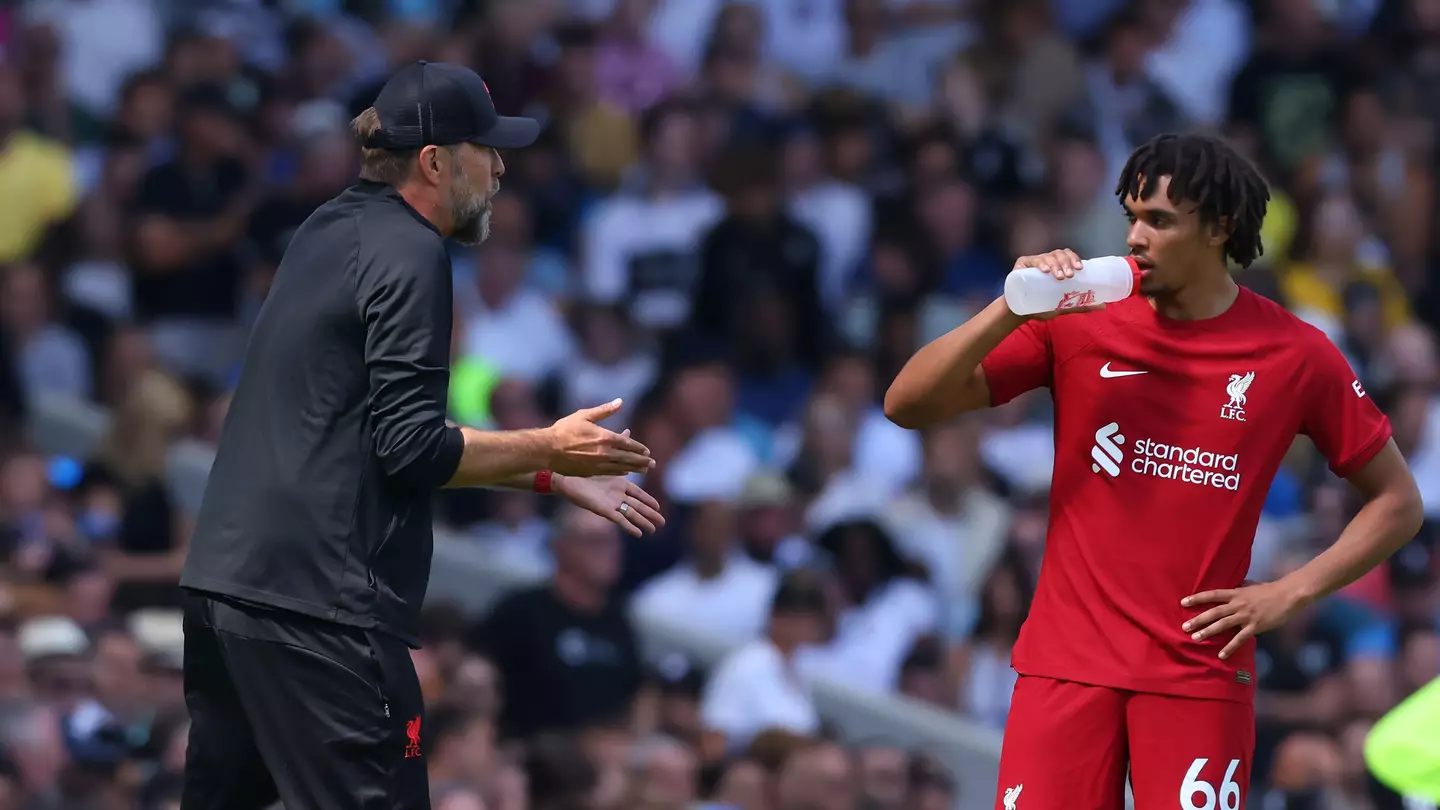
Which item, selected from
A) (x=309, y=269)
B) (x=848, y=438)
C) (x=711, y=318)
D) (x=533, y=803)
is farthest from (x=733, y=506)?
(x=309, y=269)

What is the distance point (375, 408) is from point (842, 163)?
312 inches

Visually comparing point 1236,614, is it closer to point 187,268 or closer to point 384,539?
point 384,539

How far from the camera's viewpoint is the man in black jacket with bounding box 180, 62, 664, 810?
15.3 ft

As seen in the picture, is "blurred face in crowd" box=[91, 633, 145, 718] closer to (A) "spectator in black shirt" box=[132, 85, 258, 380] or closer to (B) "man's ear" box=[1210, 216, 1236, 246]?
(A) "spectator in black shirt" box=[132, 85, 258, 380]

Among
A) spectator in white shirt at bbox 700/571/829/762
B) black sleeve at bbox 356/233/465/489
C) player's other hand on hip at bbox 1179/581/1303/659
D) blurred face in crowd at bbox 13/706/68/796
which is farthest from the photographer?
spectator in white shirt at bbox 700/571/829/762

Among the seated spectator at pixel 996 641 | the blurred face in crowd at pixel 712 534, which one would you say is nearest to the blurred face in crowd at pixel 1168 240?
the seated spectator at pixel 996 641

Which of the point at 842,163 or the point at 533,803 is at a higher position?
the point at 842,163

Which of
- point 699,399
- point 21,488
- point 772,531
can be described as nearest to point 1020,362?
point 772,531

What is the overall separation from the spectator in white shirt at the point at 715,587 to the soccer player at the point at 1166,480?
4.77m

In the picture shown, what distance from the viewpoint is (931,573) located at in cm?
1016

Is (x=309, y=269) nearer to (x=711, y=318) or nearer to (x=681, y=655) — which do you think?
(x=681, y=655)

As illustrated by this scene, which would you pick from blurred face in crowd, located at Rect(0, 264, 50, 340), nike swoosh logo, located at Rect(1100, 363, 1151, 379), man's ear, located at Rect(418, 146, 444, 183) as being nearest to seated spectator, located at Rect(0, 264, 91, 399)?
blurred face in crowd, located at Rect(0, 264, 50, 340)

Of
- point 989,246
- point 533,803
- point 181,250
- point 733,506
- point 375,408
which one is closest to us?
point 375,408

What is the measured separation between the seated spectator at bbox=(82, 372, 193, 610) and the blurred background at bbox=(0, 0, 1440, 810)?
19mm
